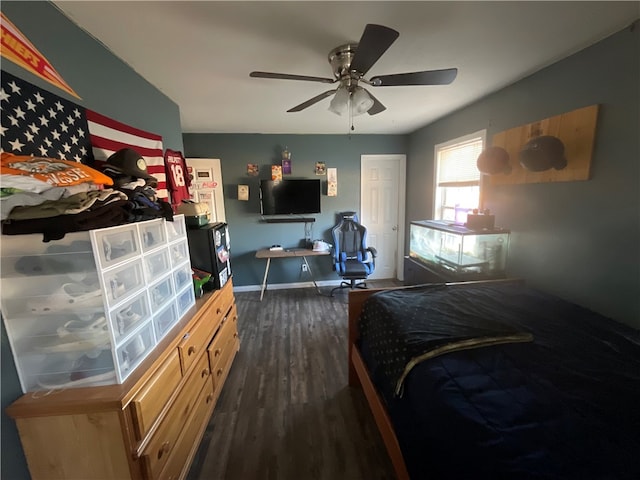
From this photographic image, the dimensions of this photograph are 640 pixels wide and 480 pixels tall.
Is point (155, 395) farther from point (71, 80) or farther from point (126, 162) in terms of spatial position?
point (71, 80)

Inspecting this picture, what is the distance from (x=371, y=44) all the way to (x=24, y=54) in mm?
1459

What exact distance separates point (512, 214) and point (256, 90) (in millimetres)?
2536

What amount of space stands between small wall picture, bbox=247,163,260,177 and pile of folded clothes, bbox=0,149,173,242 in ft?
9.15

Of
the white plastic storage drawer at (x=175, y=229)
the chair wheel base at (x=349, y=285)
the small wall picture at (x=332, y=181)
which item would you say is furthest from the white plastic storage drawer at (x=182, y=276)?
the small wall picture at (x=332, y=181)

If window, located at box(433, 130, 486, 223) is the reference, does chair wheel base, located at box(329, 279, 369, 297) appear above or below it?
below

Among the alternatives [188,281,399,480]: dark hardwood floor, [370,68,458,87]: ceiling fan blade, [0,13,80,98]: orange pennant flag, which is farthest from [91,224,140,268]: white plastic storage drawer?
[370,68,458,87]: ceiling fan blade

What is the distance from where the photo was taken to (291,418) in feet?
5.94

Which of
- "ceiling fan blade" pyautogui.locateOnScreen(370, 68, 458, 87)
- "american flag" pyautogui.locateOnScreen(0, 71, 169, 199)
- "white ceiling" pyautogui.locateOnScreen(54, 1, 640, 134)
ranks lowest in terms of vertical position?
"american flag" pyautogui.locateOnScreen(0, 71, 169, 199)

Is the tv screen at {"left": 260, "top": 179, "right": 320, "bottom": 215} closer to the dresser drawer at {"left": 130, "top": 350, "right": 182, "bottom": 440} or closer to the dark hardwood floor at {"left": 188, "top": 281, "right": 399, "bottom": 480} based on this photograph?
the dark hardwood floor at {"left": 188, "top": 281, "right": 399, "bottom": 480}

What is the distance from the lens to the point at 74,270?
3.23 ft

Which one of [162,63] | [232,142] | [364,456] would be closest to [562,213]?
[364,456]

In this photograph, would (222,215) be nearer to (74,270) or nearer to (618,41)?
(74,270)

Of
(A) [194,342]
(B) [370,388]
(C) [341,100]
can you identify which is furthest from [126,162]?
(B) [370,388]

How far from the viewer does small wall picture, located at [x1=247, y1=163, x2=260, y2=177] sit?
3855 mm
